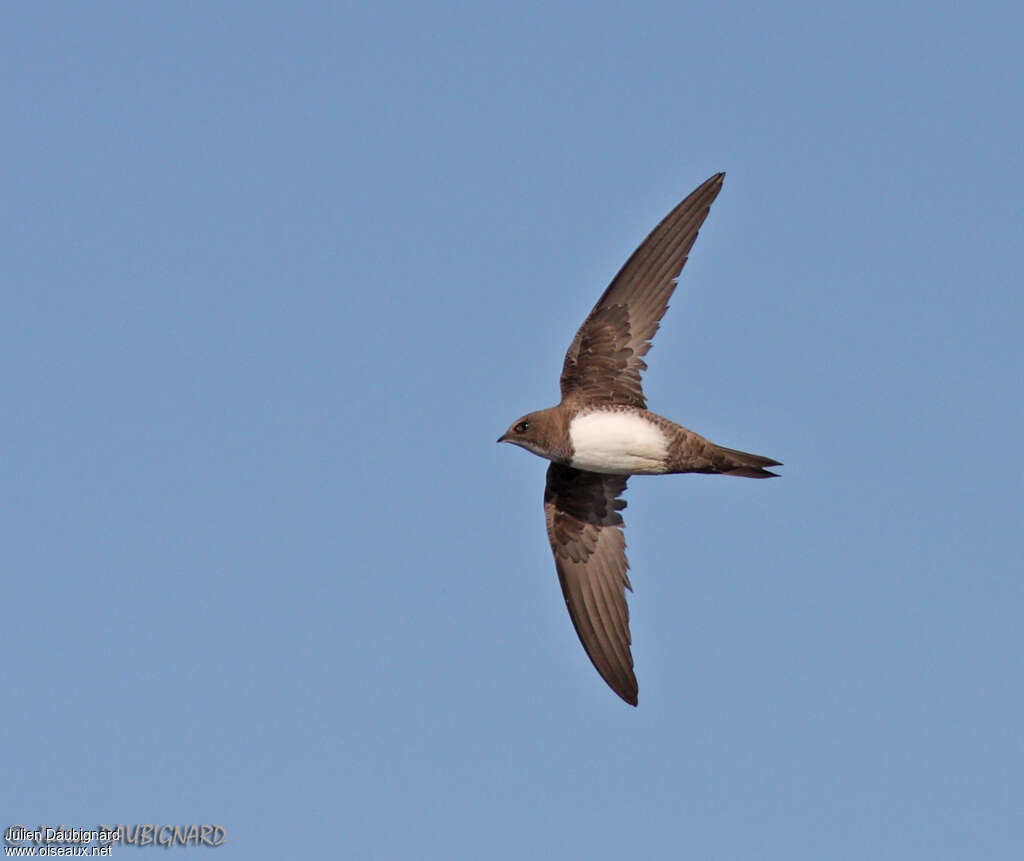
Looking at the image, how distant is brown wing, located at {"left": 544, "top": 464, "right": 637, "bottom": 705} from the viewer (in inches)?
688

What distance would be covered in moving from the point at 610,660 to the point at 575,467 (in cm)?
203

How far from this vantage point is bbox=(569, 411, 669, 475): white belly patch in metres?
16.4

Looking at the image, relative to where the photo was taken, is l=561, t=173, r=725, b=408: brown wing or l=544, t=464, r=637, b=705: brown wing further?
l=544, t=464, r=637, b=705: brown wing

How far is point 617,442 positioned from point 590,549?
5.69ft

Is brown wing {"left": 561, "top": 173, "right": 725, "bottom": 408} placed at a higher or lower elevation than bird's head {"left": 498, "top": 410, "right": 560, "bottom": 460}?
higher

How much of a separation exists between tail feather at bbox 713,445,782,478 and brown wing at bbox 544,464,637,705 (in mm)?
1702

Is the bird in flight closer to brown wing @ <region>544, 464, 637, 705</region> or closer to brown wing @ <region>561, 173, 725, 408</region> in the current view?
brown wing @ <region>561, 173, 725, 408</region>

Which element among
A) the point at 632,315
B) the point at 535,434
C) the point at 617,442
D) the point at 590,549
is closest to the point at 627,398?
the point at 617,442

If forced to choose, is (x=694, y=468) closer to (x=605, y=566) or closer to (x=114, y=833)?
(x=605, y=566)

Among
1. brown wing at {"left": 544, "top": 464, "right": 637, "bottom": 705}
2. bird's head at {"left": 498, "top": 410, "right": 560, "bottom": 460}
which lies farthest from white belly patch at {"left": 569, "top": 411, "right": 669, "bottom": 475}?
brown wing at {"left": 544, "top": 464, "right": 637, "bottom": 705}

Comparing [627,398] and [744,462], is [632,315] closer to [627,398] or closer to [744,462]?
[627,398]

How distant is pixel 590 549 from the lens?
17688mm

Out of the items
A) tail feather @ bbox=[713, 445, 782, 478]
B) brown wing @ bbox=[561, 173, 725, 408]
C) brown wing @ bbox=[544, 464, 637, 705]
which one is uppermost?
brown wing @ bbox=[561, 173, 725, 408]

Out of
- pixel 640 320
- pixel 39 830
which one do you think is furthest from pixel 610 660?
pixel 39 830
